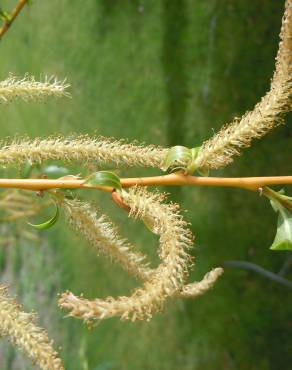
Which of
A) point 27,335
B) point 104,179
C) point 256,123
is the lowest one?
point 27,335

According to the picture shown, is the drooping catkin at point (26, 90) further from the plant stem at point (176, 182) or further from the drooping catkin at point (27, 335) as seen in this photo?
the drooping catkin at point (27, 335)

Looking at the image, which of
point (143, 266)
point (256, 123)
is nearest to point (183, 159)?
point (256, 123)

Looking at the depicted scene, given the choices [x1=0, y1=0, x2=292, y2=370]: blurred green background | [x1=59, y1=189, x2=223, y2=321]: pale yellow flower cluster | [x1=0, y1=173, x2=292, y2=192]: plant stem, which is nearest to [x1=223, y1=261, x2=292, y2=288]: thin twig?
[x1=0, y1=0, x2=292, y2=370]: blurred green background

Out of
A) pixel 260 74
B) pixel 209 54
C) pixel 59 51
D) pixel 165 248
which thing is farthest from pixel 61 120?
pixel 165 248

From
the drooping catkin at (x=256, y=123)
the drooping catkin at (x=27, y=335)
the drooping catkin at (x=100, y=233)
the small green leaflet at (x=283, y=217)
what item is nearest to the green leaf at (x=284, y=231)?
the small green leaflet at (x=283, y=217)

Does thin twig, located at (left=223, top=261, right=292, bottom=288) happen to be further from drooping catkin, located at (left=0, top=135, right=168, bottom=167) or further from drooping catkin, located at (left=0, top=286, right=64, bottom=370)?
drooping catkin, located at (left=0, top=286, right=64, bottom=370)

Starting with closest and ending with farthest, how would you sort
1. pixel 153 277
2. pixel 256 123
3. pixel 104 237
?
pixel 153 277 < pixel 256 123 < pixel 104 237

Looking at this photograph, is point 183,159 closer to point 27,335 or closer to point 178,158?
point 178,158
